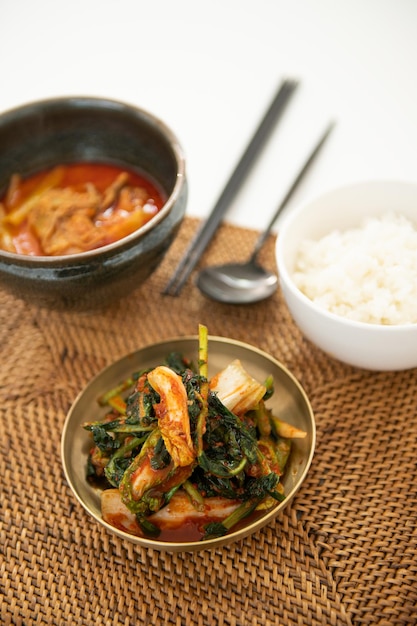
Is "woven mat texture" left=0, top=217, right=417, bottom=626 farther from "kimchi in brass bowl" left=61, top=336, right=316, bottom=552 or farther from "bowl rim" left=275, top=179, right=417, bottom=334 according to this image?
"bowl rim" left=275, top=179, right=417, bottom=334

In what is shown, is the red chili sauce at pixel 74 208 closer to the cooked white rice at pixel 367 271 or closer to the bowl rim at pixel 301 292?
the bowl rim at pixel 301 292

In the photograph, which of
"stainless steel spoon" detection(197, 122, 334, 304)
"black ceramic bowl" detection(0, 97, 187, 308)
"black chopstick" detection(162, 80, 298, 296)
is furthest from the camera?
"black chopstick" detection(162, 80, 298, 296)

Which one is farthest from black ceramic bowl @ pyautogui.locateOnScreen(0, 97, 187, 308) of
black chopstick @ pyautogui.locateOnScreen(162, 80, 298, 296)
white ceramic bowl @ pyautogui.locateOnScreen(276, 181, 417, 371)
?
white ceramic bowl @ pyautogui.locateOnScreen(276, 181, 417, 371)

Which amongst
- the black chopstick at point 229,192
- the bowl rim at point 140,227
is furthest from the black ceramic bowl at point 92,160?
the black chopstick at point 229,192

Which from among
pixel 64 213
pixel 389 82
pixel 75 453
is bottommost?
pixel 75 453

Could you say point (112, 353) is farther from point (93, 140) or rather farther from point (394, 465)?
point (394, 465)

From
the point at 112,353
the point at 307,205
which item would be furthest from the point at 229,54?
the point at 112,353
